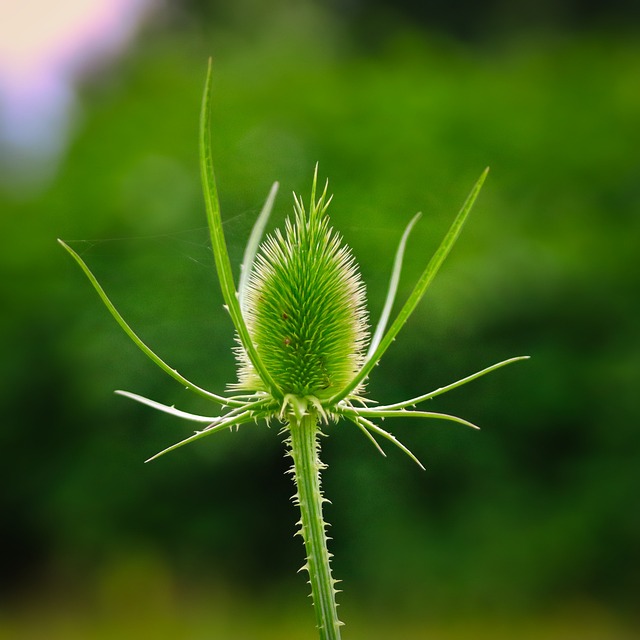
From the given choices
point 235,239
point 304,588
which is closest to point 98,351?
point 304,588

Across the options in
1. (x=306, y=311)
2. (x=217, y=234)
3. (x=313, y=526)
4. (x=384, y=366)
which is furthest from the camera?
(x=384, y=366)

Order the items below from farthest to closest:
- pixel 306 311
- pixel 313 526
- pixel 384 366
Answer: pixel 384 366
pixel 306 311
pixel 313 526

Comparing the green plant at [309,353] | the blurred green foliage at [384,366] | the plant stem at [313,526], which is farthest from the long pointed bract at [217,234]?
the blurred green foliage at [384,366]

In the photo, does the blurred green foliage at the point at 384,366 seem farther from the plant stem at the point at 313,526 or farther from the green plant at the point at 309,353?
the plant stem at the point at 313,526

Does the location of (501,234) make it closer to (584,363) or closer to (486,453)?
(584,363)

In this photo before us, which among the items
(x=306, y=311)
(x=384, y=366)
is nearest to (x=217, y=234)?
(x=306, y=311)

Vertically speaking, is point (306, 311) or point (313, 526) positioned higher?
point (306, 311)

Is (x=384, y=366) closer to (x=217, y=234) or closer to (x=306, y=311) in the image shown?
(x=306, y=311)
